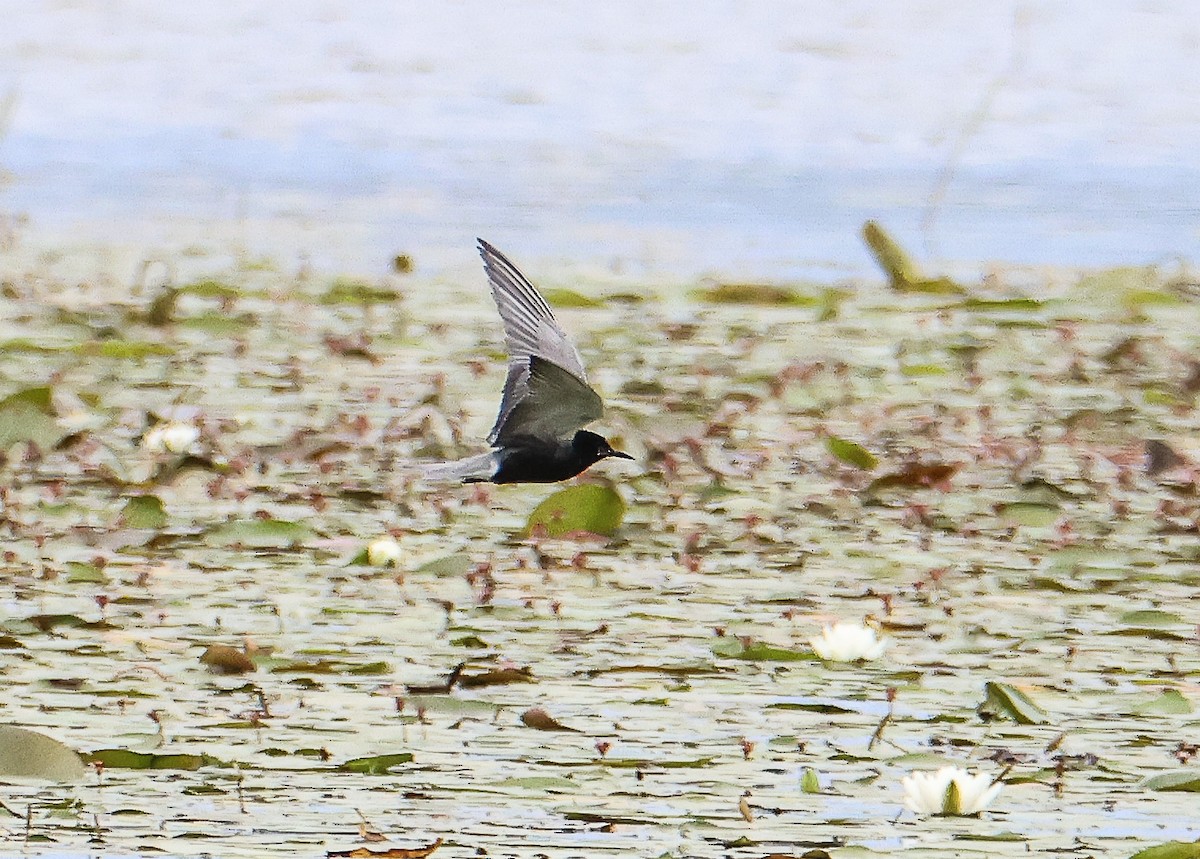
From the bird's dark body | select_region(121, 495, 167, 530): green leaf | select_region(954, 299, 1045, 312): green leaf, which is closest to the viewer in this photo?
the bird's dark body

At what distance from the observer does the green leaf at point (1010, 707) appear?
3.79m

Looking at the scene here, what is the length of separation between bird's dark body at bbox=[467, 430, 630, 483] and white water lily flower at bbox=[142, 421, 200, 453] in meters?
1.20

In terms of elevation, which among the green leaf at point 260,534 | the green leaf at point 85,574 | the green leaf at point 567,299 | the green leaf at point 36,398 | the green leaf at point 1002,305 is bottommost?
the green leaf at point 85,574

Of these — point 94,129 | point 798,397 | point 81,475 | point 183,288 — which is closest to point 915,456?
point 798,397

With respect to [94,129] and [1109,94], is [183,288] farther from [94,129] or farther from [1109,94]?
[1109,94]

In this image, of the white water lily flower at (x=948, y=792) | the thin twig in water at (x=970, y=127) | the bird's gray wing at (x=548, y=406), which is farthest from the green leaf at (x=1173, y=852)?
the thin twig in water at (x=970, y=127)

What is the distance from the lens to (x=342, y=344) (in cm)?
774

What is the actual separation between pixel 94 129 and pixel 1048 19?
6.71m

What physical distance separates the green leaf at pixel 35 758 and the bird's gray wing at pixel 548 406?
1565mm

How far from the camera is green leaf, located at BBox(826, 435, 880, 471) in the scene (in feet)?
19.5

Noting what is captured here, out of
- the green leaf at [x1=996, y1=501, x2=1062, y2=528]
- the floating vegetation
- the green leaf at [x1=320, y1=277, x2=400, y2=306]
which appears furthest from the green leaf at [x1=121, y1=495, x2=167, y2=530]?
the green leaf at [x1=320, y1=277, x2=400, y2=306]

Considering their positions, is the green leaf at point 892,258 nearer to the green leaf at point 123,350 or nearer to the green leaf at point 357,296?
the green leaf at point 357,296

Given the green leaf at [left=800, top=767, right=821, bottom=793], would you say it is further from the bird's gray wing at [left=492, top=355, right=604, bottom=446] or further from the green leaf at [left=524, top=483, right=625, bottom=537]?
the green leaf at [left=524, top=483, right=625, bottom=537]

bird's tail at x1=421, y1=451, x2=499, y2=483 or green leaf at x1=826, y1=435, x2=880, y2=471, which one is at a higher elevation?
green leaf at x1=826, y1=435, x2=880, y2=471
